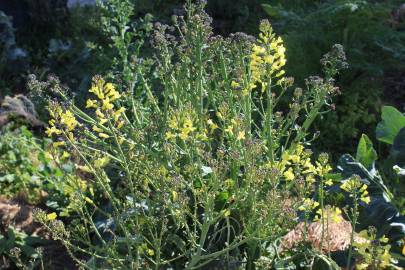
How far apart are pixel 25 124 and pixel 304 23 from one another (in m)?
2.23

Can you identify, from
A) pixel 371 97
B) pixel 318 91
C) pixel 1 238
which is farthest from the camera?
pixel 371 97

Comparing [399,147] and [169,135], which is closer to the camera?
[169,135]

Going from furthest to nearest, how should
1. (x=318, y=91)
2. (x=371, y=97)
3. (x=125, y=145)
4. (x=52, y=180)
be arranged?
(x=371, y=97)
(x=52, y=180)
(x=125, y=145)
(x=318, y=91)

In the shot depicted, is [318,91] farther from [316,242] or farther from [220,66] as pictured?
[316,242]

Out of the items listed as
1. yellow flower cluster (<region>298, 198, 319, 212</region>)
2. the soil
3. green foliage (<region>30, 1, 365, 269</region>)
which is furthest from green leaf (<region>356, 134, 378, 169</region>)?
the soil

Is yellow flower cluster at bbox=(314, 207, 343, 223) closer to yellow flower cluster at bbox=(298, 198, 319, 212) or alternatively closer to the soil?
yellow flower cluster at bbox=(298, 198, 319, 212)

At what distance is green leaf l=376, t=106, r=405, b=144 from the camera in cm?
340

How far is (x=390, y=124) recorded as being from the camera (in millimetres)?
3449

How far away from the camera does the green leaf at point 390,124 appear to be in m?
3.40

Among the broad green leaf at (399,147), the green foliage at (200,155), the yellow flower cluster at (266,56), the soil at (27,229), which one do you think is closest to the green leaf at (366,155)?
the broad green leaf at (399,147)

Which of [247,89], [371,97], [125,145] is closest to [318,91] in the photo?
[247,89]

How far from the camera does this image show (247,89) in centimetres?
280

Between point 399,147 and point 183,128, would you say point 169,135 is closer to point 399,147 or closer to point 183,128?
point 183,128

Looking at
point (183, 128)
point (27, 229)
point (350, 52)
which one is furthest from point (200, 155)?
point (350, 52)
